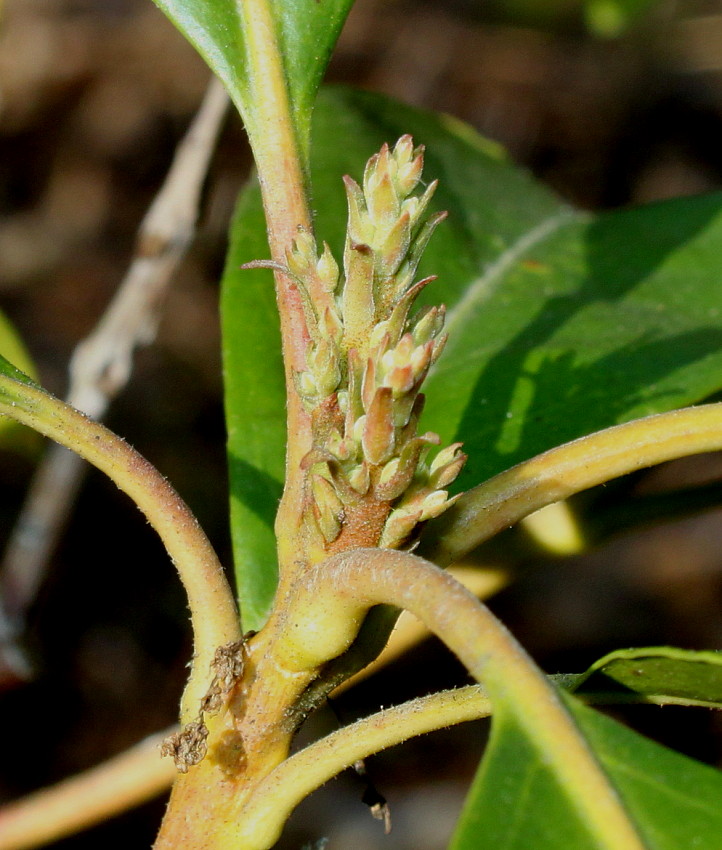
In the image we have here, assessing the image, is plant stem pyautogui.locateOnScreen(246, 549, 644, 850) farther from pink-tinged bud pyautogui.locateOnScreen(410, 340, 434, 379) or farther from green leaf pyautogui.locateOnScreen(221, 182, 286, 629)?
green leaf pyautogui.locateOnScreen(221, 182, 286, 629)

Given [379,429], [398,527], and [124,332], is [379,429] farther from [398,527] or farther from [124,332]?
[124,332]

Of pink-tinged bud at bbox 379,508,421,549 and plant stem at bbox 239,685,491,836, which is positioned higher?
pink-tinged bud at bbox 379,508,421,549

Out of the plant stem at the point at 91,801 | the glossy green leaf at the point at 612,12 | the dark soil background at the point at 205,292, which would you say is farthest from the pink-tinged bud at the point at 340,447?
the glossy green leaf at the point at 612,12

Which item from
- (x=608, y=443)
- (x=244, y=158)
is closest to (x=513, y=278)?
(x=608, y=443)

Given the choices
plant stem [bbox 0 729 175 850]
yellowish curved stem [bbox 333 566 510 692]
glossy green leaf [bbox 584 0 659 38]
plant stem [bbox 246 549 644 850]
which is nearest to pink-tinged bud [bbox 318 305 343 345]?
plant stem [bbox 246 549 644 850]

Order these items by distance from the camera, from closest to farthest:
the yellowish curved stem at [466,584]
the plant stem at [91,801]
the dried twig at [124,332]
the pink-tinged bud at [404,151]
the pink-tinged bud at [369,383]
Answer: the pink-tinged bud at [369,383] < the pink-tinged bud at [404,151] < the yellowish curved stem at [466,584] < the plant stem at [91,801] < the dried twig at [124,332]

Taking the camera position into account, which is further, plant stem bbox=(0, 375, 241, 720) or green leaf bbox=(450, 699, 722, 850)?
plant stem bbox=(0, 375, 241, 720)

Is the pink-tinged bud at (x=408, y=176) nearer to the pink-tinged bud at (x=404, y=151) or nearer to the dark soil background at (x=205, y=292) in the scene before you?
the pink-tinged bud at (x=404, y=151)
